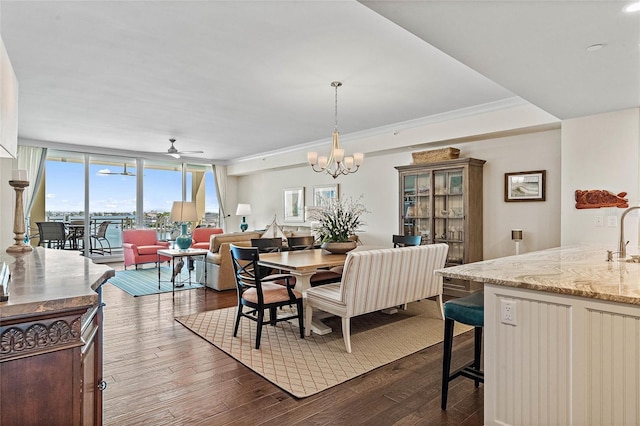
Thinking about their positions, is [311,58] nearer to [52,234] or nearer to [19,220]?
[19,220]

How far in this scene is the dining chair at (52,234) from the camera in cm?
769

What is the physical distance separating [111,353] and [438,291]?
3330mm

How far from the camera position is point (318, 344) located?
11.0 feet

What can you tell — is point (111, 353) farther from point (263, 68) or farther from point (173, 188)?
point (173, 188)

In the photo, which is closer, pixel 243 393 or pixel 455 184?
pixel 243 393

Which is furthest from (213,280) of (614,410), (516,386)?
(614,410)

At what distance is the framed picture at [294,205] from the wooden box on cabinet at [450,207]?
3268 millimetres

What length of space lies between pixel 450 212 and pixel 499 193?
70cm

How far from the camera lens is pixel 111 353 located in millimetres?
3156

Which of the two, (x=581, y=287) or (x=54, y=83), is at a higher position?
(x=54, y=83)

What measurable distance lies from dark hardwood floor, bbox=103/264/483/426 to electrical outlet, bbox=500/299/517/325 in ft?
2.45

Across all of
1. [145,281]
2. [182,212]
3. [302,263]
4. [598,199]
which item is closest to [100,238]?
[145,281]

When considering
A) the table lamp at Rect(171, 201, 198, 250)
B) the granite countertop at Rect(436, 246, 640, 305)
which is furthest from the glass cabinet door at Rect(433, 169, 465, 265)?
the table lamp at Rect(171, 201, 198, 250)

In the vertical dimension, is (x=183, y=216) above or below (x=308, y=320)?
above
